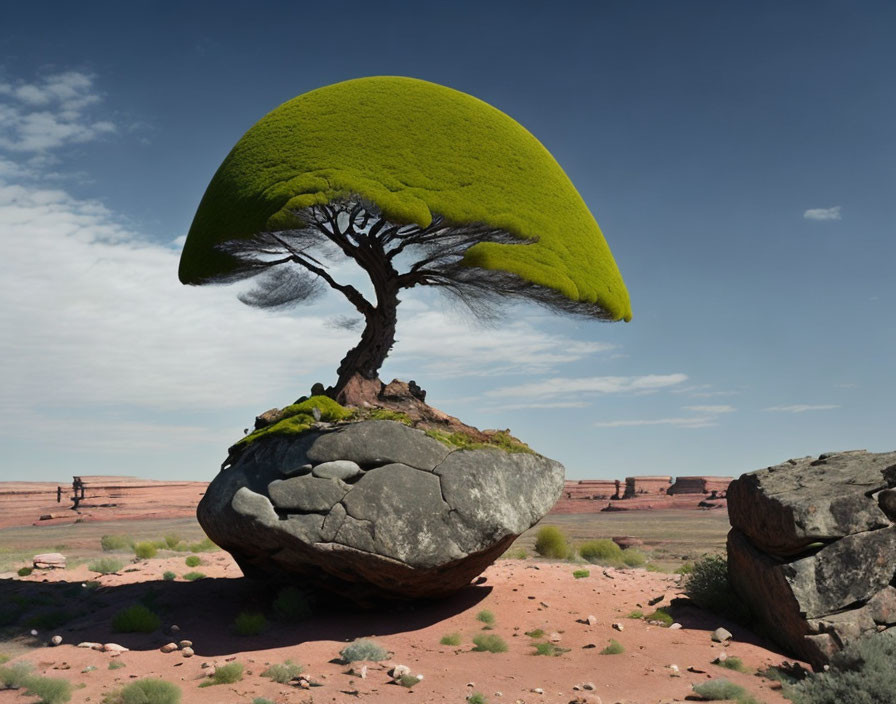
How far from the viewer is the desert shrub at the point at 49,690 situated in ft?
26.8

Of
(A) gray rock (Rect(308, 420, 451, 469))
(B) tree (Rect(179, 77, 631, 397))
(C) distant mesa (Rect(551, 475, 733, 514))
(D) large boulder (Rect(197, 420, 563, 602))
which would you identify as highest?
(B) tree (Rect(179, 77, 631, 397))

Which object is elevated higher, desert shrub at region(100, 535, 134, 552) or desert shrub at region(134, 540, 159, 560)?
desert shrub at region(134, 540, 159, 560)

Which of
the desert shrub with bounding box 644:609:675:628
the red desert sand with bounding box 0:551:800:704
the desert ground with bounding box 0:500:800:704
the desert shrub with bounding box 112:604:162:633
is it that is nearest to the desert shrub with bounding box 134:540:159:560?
the desert ground with bounding box 0:500:800:704

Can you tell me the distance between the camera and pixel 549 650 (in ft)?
31.3

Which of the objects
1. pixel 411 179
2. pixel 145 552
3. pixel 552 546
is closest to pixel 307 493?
pixel 411 179

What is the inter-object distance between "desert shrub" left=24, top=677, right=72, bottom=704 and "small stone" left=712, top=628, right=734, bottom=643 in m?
8.55

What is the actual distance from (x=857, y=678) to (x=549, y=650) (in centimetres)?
368

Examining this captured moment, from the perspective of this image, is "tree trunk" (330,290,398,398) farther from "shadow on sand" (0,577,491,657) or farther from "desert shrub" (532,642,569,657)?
"desert shrub" (532,642,569,657)

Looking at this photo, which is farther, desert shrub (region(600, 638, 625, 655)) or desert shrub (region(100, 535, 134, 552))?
desert shrub (region(100, 535, 134, 552))

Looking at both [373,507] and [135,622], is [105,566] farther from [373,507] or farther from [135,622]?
[373,507]

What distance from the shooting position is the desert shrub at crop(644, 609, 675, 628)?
1074 centimetres

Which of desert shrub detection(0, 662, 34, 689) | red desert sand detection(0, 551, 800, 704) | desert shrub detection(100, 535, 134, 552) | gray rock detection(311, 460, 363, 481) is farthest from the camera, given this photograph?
desert shrub detection(100, 535, 134, 552)

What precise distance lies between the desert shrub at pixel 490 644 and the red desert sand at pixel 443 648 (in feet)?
A: 0.43

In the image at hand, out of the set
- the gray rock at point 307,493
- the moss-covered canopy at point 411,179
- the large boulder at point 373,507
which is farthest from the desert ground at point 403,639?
the moss-covered canopy at point 411,179
